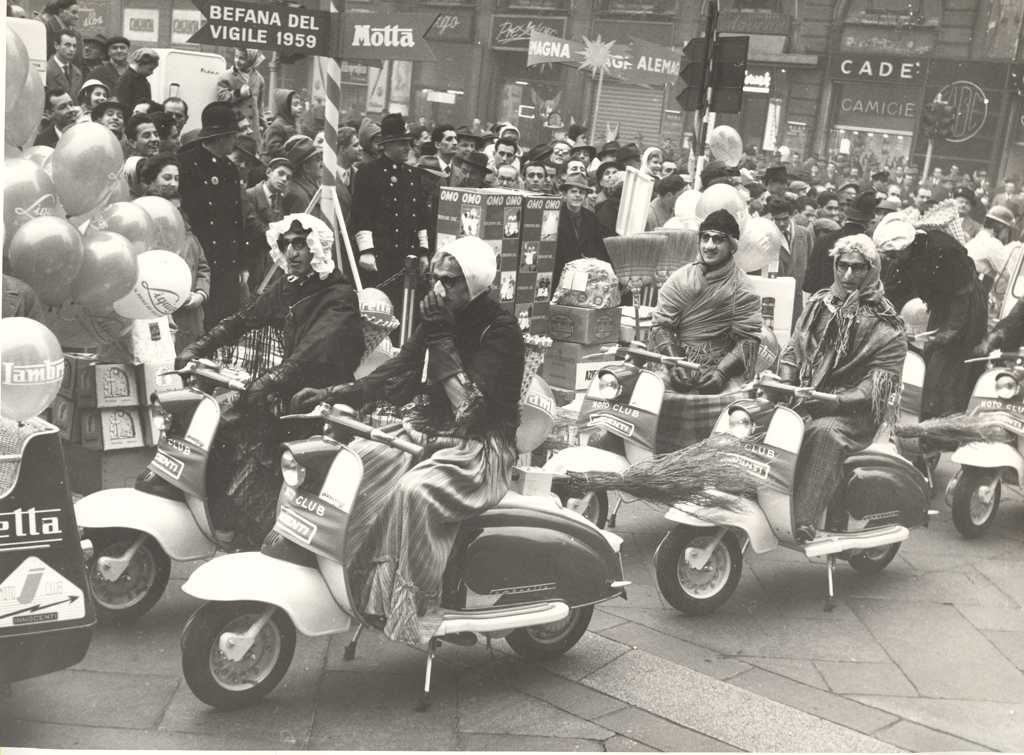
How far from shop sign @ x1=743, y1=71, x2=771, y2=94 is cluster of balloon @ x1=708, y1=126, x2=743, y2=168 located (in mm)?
419

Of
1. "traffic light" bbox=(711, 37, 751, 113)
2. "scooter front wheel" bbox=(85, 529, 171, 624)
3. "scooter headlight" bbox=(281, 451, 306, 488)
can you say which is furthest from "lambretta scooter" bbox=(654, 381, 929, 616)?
"traffic light" bbox=(711, 37, 751, 113)

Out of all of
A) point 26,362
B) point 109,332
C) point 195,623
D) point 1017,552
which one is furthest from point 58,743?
point 1017,552

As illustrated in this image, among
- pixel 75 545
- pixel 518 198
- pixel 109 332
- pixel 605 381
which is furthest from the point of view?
pixel 518 198

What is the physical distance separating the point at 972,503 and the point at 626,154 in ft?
16.7

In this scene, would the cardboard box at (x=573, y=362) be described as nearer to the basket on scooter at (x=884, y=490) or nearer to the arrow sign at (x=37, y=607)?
the basket on scooter at (x=884, y=490)

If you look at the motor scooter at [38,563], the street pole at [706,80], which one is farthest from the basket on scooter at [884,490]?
the street pole at [706,80]

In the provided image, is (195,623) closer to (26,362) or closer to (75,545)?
(75,545)

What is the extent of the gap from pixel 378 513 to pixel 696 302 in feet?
8.50

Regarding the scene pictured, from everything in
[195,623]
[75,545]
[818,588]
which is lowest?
[818,588]

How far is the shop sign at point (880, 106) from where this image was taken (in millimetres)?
8297

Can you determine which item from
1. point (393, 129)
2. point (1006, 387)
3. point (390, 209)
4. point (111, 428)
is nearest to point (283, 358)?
point (111, 428)

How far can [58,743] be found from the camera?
149 inches

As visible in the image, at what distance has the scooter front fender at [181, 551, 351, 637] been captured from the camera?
12.6 feet

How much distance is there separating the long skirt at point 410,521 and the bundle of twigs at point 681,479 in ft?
2.94
